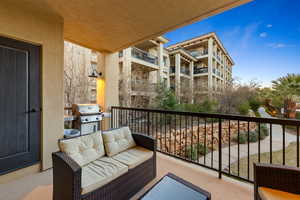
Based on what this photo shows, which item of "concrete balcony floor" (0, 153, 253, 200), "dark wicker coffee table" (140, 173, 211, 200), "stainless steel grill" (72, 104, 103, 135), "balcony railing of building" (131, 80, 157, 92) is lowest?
"concrete balcony floor" (0, 153, 253, 200)

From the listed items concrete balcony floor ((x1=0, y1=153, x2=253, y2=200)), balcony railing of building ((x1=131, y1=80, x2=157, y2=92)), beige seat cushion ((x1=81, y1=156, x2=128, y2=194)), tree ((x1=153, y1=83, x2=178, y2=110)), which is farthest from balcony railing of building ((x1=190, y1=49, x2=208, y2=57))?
beige seat cushion ((x1=81, y1=156, x2=128, y2=194))

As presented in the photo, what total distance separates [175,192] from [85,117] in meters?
2.65

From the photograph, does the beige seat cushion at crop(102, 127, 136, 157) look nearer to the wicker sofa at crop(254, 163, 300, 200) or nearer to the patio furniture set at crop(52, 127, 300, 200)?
the patio furniture set at crop(52, 127, 300, 200)

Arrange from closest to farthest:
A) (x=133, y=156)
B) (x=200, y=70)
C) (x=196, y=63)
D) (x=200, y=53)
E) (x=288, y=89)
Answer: (x=133, y=156) < (x=288, y=89) < (x=200, y=70) < (x=200, y=53) < (x=196, y=63)

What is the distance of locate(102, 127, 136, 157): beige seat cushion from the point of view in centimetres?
181

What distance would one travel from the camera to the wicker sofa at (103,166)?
1172 millimetres

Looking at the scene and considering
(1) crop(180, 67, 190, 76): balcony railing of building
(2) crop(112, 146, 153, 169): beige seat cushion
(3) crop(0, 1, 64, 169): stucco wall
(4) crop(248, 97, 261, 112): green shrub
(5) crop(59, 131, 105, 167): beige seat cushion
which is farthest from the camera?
(1) crop(180, 67, 190, 76): balcony railing of building

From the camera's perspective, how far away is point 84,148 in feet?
5.24

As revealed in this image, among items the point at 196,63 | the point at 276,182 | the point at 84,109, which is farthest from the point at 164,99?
the point at 196,63

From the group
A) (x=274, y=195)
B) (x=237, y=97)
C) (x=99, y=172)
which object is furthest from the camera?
(x=237, y=97)

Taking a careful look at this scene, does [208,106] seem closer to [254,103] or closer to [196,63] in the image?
[254,103]

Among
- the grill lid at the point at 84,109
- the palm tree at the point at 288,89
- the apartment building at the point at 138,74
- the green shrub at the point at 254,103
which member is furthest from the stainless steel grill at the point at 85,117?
the palm tree at the point at 288,89

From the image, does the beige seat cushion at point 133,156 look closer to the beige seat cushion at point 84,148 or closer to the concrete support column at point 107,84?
the beige seat cushion at point 84,148

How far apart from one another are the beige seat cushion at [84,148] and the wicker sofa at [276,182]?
1.69 m
